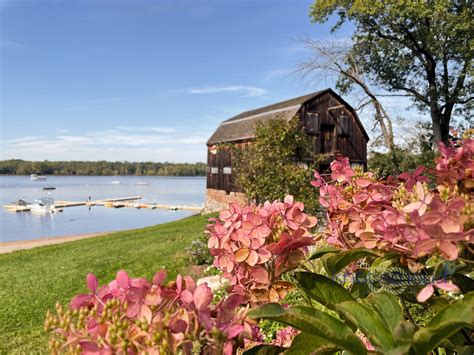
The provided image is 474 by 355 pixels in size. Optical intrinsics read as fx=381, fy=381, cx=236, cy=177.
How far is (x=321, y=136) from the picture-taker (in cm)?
2155

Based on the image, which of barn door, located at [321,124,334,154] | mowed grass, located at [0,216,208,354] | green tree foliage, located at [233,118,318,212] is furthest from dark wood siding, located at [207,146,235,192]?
green tree foliage, located at [233,118,318,212]

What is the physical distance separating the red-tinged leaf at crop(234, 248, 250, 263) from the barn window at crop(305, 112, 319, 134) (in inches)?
791

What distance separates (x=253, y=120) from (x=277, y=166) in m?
11.8

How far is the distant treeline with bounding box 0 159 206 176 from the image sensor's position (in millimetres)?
123375

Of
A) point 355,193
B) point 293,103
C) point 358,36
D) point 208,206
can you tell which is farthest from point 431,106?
point 355,193

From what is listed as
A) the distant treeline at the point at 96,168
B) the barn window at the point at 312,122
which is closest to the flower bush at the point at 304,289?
the barn window at the point at 312,122

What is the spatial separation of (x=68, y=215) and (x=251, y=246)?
46218 millimetres

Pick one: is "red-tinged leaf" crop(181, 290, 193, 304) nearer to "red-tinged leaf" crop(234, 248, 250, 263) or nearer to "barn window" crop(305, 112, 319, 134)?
"red-tinged leaf" crop(234, 248, 250, 263)

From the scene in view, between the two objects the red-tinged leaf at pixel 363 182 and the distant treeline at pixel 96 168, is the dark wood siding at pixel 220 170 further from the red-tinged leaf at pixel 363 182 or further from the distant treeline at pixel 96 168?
the distant treeline at pixel 96 168

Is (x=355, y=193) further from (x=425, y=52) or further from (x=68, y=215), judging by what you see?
(x=68, y=215)

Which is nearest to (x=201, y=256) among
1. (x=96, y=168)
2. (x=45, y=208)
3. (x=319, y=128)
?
(x=319, y=128)

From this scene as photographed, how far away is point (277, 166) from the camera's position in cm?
1223

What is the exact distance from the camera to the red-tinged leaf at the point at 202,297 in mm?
748

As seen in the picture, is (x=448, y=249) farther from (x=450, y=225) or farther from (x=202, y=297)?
(x=202, y=297)
